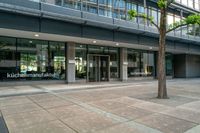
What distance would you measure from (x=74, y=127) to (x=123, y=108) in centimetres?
266

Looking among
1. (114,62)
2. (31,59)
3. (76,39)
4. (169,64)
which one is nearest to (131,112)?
(76,39)

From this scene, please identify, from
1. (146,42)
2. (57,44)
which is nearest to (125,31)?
(146,42)

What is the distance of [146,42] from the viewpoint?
17578 millimetres

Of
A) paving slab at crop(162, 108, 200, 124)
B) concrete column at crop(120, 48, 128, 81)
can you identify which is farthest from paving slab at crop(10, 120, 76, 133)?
concrete column at crop(120, 48, 128, 81)

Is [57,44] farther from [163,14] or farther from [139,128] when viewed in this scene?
[139,128]

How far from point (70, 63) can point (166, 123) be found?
11527 mm

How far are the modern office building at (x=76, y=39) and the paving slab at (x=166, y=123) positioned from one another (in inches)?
346

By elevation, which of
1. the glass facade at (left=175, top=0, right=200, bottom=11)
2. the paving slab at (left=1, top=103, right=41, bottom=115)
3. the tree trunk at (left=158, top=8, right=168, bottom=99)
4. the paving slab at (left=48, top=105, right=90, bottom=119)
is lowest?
the paving slab at (left=48, top=105, right=90, bottom=119)

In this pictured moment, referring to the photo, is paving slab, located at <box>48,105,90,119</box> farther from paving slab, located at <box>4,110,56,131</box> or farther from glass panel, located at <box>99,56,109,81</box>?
glass panel, located at <box>99,56,109,81</box>

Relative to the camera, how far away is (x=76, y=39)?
1437 cm

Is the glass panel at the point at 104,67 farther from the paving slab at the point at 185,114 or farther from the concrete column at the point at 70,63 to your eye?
the paving slab at the point at 185,114

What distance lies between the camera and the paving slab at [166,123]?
15.8ft

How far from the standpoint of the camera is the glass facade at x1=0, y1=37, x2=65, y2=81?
13188 mm

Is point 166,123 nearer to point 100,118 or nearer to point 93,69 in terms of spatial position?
point 100,118
